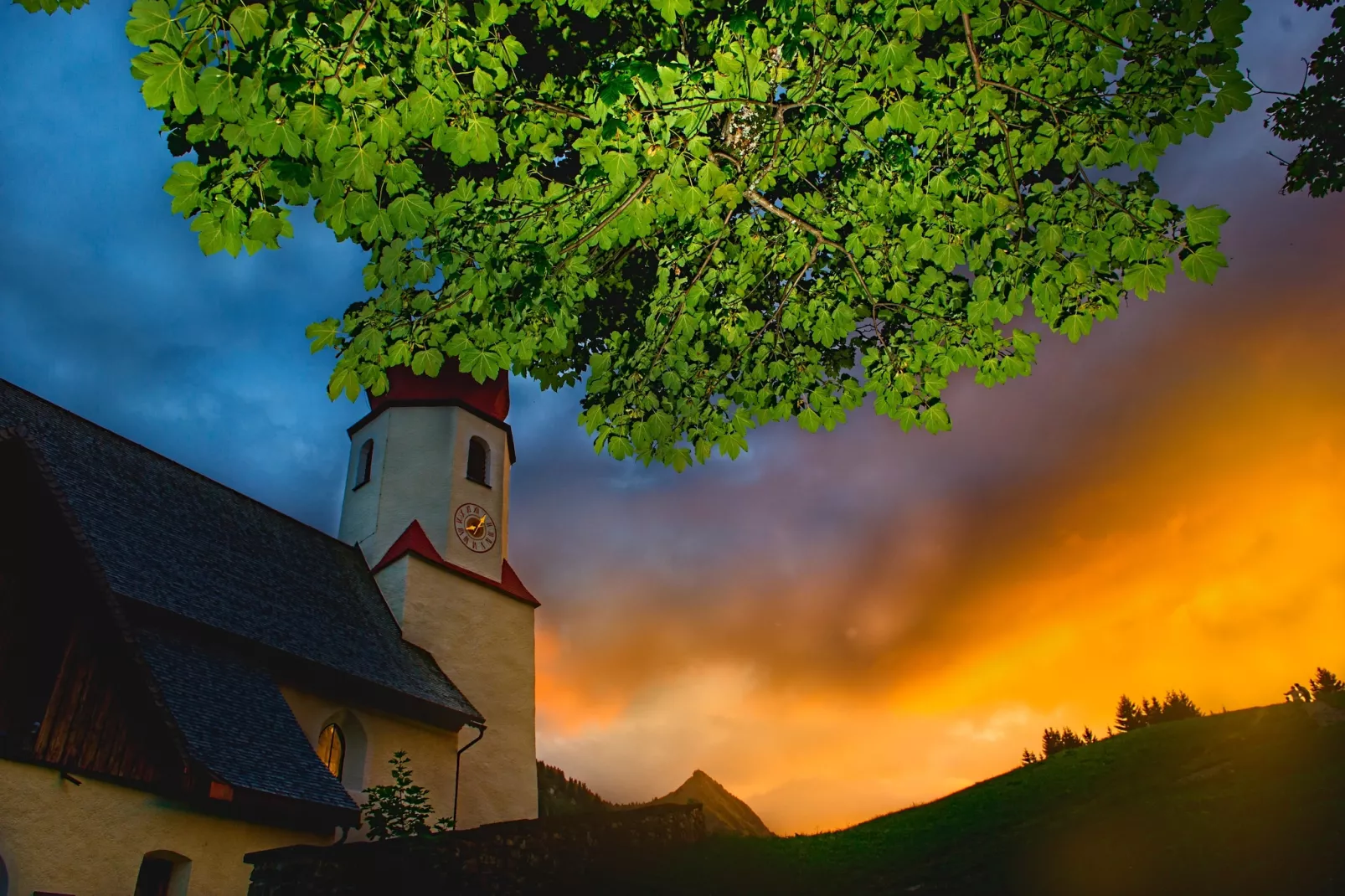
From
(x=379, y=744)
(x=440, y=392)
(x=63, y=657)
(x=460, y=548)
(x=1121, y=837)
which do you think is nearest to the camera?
(x=63, y=657)

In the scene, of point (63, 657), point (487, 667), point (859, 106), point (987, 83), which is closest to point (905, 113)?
point (859, 106)

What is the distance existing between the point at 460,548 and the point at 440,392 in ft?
18.0

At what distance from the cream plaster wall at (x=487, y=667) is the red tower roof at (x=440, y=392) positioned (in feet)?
19.4

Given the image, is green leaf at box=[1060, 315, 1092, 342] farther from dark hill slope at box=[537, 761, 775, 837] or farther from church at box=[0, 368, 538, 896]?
dark hill slope at box=[537, 761, 775, 837]

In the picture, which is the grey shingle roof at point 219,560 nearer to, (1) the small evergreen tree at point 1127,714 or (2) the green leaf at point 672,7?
(2) the green leaf at point 672,7

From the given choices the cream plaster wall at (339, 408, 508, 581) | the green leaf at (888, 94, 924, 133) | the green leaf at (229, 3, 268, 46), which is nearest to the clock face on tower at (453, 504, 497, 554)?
the cream plaster wall at (339, 408, 508, 581)

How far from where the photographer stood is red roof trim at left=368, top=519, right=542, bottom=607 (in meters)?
23.0

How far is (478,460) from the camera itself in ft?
87.1

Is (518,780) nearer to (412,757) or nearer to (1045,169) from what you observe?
(412,757)

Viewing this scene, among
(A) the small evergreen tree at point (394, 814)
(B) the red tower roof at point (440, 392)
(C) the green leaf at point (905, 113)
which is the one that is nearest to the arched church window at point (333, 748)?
(A) the small evergreen tree at point (394, 814)

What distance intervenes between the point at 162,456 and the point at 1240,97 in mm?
22449

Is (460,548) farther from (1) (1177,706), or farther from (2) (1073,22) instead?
(1) (1177,706)

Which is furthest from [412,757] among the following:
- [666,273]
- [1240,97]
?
[1240,97]

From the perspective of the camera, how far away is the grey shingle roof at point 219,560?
617 inches
